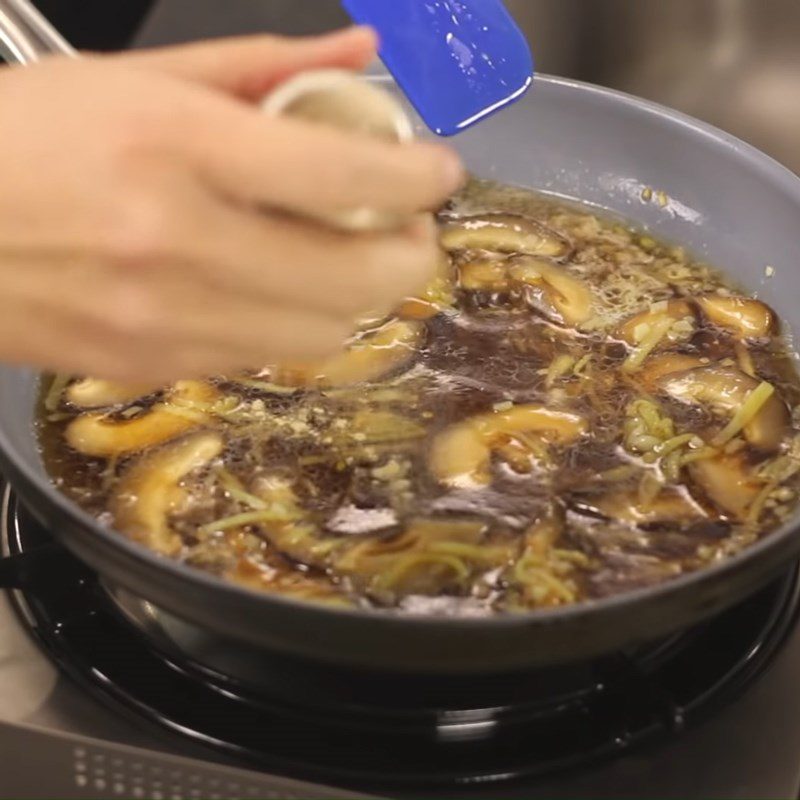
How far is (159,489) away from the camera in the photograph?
105 centimetres

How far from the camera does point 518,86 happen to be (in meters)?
1.30

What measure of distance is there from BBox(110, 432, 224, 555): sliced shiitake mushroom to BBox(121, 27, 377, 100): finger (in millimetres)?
433

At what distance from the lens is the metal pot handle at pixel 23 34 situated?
3.61ft

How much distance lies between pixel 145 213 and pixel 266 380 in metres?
0.57

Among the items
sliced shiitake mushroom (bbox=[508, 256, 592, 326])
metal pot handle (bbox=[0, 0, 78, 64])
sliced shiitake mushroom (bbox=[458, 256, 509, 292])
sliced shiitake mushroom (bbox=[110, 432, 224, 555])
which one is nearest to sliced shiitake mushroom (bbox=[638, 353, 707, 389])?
sliced shiitake mushroom (bbox=[508, 256, 592, 326])

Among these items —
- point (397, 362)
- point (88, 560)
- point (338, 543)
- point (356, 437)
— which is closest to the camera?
point (88, 560)

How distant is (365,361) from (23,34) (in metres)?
0.49

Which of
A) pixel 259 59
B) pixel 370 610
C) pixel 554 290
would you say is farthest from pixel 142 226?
pixel 554 290

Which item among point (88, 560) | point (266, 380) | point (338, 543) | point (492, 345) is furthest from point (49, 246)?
point (492, 345)

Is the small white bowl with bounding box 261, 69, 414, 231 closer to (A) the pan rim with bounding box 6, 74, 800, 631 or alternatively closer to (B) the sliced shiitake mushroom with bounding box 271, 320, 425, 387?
(A) the pan rim with bounding box 6, 74, 800, 631

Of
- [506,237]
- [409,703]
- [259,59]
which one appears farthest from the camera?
[506,237]

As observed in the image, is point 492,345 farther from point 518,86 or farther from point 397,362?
point 518,86

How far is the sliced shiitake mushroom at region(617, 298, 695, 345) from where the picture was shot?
129 cm

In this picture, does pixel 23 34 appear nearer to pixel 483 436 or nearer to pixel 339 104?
pixel 339 104
